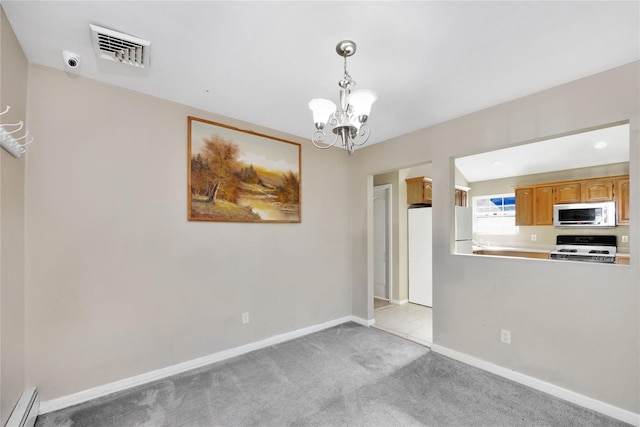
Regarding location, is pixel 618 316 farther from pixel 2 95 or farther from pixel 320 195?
pixel 2 95

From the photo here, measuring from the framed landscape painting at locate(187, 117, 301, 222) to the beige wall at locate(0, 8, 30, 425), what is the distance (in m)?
1.12

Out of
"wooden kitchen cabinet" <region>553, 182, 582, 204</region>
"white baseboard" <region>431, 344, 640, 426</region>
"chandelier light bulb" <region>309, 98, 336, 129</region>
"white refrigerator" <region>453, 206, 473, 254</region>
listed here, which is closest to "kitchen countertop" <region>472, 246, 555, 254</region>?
"wooden kitchen cabinet" <region>553, 182, 582, 204</region>

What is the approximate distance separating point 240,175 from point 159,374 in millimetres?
1975

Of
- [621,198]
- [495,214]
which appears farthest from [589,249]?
[495,214]

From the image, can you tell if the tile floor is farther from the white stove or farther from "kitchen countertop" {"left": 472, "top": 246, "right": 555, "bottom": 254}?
the white stove

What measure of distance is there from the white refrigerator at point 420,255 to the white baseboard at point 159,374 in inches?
80.2

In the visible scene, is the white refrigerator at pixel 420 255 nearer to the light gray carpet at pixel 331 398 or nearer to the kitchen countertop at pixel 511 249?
the kitchen countertop at pixel 511 249

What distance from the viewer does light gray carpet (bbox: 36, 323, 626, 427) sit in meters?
1.97

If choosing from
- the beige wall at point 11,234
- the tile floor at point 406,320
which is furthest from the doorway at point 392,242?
the beige wall at point 11,234

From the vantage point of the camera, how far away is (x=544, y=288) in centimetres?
236

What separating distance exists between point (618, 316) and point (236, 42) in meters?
3.22

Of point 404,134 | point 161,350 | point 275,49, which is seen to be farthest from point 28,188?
point 404,134

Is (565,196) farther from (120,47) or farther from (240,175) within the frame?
(120,47)

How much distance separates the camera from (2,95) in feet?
5.21
